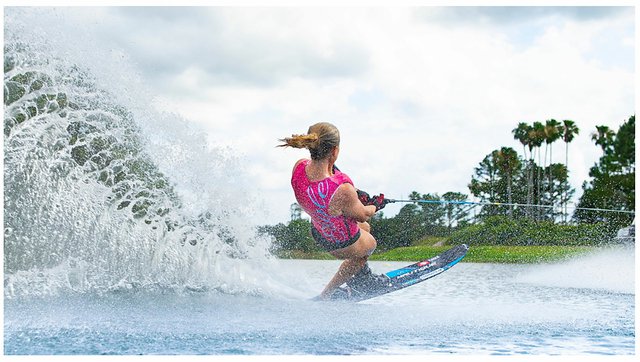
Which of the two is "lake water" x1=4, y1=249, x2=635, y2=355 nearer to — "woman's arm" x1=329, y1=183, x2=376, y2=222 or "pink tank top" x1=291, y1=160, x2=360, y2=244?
"pink tank top" x1=291, y1=160, x2=360, y2=244

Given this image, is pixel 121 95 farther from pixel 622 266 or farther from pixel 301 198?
pixel 622 266

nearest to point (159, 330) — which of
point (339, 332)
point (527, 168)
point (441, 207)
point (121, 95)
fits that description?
point (339, 332)

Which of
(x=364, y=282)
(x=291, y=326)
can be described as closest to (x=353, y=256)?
(x=364, y=282)

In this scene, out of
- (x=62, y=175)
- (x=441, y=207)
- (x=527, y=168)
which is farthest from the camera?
(x=527, y=168)

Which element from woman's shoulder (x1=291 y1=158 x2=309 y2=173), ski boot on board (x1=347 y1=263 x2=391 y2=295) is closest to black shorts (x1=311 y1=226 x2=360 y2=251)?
ski boot on board (x1=347 y1=263 x2=391 y2=295)

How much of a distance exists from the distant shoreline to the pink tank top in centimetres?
2046

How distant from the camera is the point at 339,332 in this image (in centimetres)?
568

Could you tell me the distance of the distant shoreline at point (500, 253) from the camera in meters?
28.3

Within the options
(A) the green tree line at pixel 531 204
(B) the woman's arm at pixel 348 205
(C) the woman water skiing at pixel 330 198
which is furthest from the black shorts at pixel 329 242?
(A) the green tree line at pixel 531 204

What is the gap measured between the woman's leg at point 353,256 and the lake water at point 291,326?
0.30 meters

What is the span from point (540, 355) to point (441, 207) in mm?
33322

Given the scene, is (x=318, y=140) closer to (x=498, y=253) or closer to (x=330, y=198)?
(x=330, y=198)

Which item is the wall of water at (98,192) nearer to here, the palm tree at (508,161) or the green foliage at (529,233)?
the green foliage at (529,233)

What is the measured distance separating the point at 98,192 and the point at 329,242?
2436 mm
